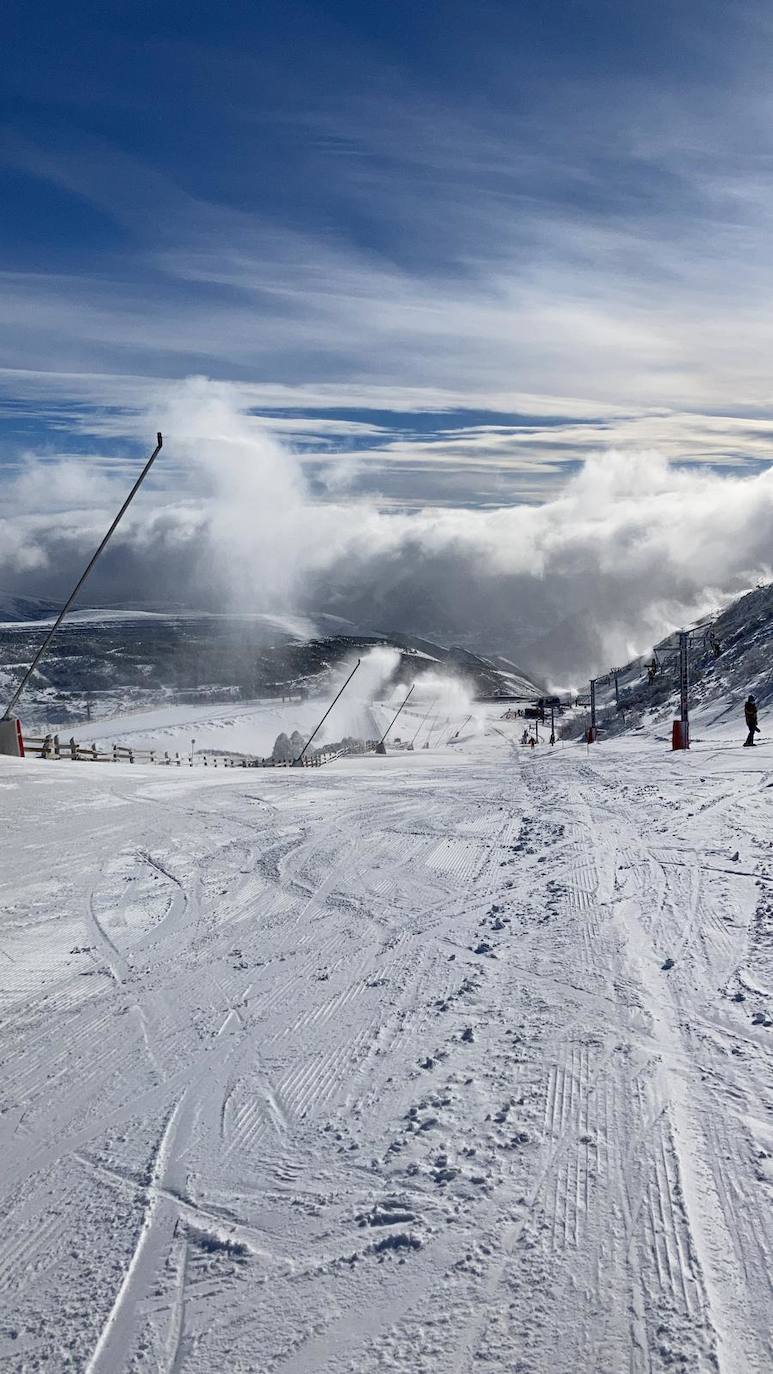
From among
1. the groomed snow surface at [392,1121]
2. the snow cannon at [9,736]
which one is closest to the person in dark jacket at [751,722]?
the groomed snow surface at [392,1121]

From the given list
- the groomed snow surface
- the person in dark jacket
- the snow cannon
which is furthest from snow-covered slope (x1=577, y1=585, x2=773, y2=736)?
the groomed snow surface

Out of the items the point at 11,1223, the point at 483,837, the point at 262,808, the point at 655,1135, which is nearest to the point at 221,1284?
the point at 11,1223

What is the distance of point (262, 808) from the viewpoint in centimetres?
1570

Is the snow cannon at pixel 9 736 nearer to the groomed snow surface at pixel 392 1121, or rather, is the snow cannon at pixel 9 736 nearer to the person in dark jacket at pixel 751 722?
the groomed snow surface at pixel 392 1121

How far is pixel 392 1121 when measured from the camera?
14.7ft

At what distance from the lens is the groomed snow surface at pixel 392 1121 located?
317 centimetres

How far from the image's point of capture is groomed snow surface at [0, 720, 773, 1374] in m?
3.17

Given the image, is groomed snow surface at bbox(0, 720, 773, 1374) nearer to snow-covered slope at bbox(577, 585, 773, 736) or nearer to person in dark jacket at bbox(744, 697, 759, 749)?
person in dark jacket at bbox(744, 697, 759, 749)

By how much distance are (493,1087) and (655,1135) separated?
92 cm

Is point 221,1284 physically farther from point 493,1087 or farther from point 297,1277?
point 493,1087

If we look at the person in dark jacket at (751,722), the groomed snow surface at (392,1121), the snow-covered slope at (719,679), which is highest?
the snow-covered slope at (719,679)

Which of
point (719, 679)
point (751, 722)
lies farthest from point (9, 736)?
point (719, 679)

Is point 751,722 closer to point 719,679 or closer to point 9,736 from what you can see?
point 9,736

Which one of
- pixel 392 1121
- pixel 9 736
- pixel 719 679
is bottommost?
pixel 392 1121
